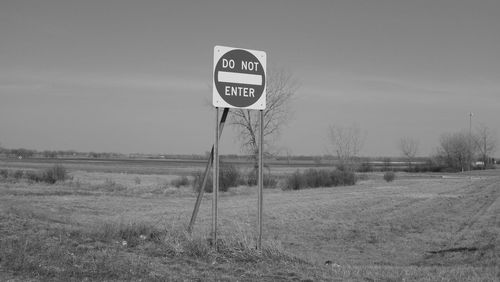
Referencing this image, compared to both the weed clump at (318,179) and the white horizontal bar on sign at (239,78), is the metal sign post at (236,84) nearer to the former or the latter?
the white horizontal bar on sign at (239,78)

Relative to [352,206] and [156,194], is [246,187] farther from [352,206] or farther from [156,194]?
[352,206]

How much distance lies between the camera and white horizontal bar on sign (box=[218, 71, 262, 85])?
7203mm

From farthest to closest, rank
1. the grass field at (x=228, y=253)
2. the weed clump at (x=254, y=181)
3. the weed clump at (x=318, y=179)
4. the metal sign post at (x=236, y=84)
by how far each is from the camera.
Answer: the weed clump at (x=318, y=179) → the weed clump at (x=254, y=181) → the metal sign post at (x=236, y=84) → the grass field at (x=228, y=253)

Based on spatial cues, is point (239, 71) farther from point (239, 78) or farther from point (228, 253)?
point (228, 253)

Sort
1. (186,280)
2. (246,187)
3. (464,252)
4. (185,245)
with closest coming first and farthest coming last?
(186,280), (185,245), (464,252), (246,187)

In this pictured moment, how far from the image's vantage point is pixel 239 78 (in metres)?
7.29

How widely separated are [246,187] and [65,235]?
2943 cm

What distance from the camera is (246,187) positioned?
3656 centimetres

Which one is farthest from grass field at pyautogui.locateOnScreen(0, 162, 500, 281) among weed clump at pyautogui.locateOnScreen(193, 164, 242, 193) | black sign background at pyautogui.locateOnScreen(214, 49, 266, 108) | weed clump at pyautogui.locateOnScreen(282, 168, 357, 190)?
weed clump at pyautogui.locateOnScreen(282, 168, 357, 190)

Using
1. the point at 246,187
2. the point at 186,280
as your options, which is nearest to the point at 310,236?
the point at 186,280

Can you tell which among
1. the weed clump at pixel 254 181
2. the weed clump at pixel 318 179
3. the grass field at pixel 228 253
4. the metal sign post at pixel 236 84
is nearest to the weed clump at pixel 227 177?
the weed clump at pixel 254 181

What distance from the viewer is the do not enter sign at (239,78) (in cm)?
717

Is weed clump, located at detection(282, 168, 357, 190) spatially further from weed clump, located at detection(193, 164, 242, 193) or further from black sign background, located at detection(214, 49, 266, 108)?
black sign background, located at detection(214, 49, 266, 108)

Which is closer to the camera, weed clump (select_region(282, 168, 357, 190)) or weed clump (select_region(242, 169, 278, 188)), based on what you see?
weed clump (select_region(242, 169, 278, 188))
